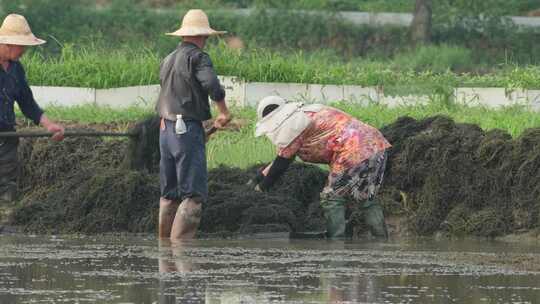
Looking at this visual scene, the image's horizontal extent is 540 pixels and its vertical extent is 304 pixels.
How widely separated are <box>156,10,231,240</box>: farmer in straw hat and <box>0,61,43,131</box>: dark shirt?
1.09 metres

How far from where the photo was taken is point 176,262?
10.5m

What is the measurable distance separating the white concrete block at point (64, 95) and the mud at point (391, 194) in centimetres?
497

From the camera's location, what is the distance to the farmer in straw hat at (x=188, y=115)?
11.8 m

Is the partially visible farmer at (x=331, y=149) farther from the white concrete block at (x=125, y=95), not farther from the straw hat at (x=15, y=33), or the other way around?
the white concrete block at (x=125, y=95)

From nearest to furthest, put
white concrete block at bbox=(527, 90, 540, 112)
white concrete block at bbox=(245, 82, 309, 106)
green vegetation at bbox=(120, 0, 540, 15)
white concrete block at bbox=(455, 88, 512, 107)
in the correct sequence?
white concrete block at bbox=(527, 90, 540, 112), white concrete block at bbox=(455, 88, 512, 107), white concrete block at bbox=(245, 82, 309, 106), green vegetation at bbox=(120, 0, 540, 15)

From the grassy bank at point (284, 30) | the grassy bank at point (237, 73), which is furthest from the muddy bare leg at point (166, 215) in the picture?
the grassy bank at point (284, 30)

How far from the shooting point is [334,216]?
12406mm

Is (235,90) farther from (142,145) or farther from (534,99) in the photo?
(142,145)

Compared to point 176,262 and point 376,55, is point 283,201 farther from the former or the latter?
point 376,55

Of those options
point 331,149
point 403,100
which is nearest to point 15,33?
point 331,149

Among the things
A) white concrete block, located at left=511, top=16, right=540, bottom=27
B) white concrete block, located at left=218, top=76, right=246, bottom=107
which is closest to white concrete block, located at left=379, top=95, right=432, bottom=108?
white concrete block, located at left=218, top=76, right=246, bottom=107

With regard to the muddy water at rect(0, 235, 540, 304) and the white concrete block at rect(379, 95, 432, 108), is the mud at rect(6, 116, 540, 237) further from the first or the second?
the white concrete block at rect(379, 95, 432, 108)

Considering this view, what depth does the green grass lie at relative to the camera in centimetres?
1483

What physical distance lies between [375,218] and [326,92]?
265 inches
